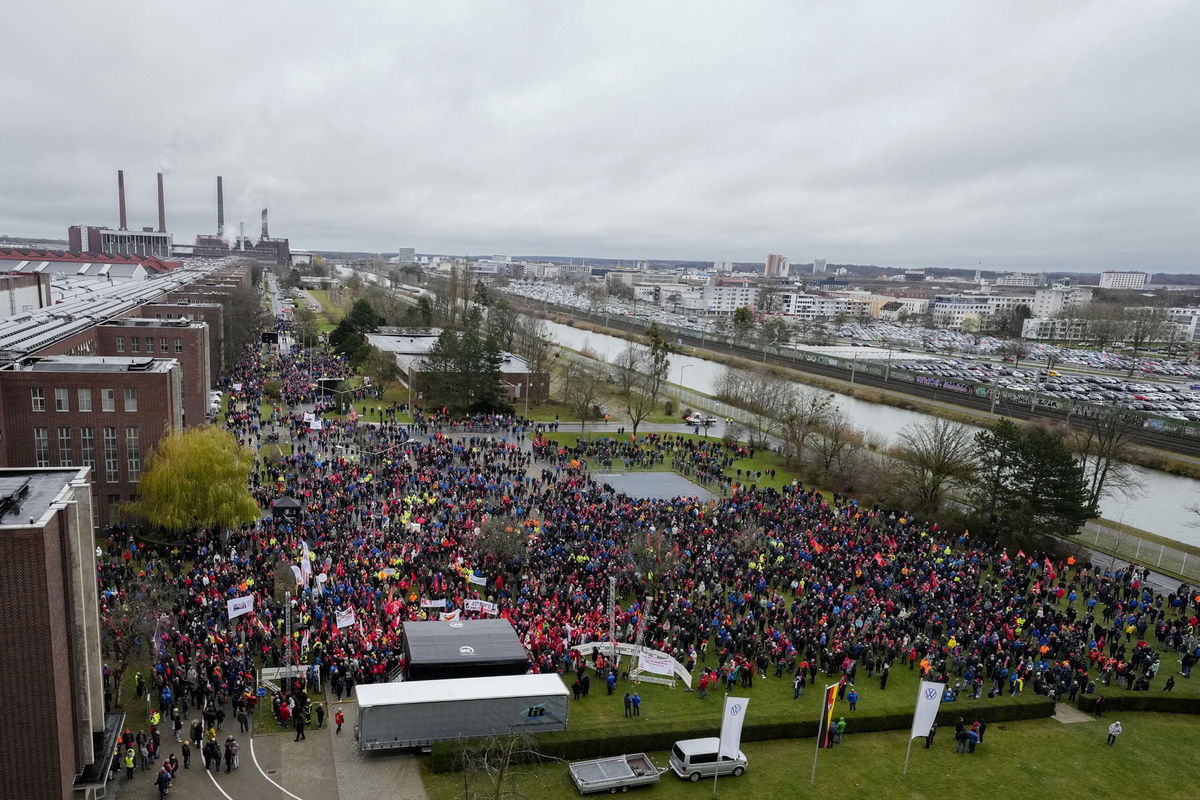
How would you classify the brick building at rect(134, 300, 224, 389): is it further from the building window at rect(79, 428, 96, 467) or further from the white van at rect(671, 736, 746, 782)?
the white van at rect(671, 736, 746, 782)

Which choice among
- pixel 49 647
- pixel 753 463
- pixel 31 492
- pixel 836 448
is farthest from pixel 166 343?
pixel 836 448

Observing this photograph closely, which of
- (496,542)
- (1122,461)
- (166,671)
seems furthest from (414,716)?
(1122,461)

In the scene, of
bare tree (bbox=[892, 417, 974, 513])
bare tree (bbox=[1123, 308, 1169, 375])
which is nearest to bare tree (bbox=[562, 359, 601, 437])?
bare tree (bbox=[892, 417, 974, 513])

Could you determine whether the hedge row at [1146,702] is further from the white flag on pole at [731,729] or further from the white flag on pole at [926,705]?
the white flag on pole at [731,729]

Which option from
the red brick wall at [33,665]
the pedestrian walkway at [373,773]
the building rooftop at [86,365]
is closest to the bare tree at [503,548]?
the pedestrian walkway at [373,773]

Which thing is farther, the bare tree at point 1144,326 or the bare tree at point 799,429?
the bare tree at point 1144,326

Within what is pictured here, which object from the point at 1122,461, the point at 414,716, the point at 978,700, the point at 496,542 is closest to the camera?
the point at 414,716

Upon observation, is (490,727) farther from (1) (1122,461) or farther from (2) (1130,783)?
(1) (1122,461)
